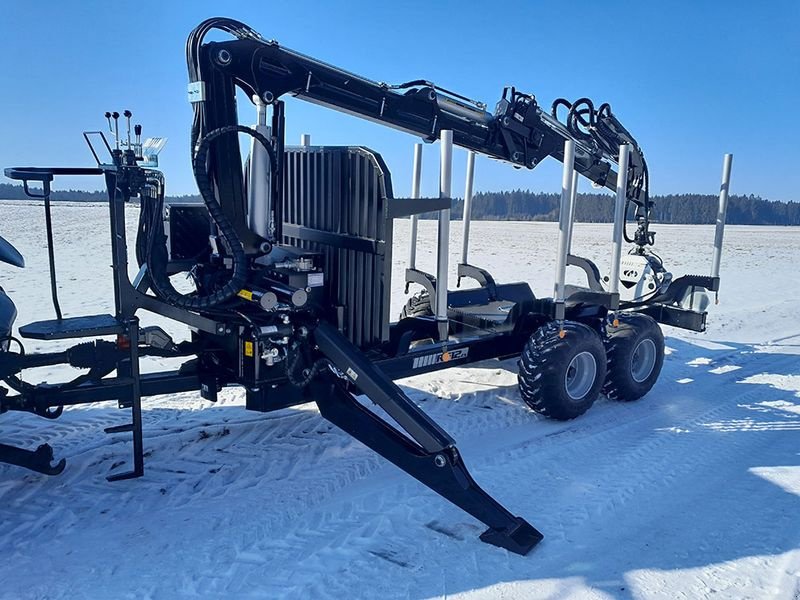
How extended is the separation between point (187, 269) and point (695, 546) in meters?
3.87

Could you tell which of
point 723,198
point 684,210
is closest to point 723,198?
point 723,198

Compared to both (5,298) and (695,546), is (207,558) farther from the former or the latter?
(695,546)

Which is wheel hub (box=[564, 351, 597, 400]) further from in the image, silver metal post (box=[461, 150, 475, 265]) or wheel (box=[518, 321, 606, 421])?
silver metal post (box=[461, 150, 475, 265])

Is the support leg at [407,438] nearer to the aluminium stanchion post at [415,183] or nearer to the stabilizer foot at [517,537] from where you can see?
the stabilizer foot at [517,537]

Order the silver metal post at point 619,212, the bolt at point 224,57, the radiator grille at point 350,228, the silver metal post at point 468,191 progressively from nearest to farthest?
1. the bolt at point 224,57
2. the radiator grille at point 350,228
3. the silver metal post at point 619,212
4. the silver metal post at point 468,191

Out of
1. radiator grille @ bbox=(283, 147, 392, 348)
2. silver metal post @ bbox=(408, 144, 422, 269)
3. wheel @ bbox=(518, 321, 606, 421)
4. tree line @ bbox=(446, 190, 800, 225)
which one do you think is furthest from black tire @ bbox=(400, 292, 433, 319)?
tree line @ bbox=(446, 190, 800, 225)

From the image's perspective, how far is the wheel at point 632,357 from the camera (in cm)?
666

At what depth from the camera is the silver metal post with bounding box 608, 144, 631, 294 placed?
624 centimetres

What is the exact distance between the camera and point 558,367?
593cm

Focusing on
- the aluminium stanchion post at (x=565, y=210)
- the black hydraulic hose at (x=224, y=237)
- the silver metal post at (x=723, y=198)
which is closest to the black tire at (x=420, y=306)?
the aluminium stanchion post at (x=565, y=210)

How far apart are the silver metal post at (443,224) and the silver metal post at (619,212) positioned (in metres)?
1.97

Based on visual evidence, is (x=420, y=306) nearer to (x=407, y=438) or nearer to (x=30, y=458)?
(x=407, y=438)

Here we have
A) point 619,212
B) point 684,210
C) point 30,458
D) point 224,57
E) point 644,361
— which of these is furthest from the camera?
A: point 684,210

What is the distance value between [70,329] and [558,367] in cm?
387
